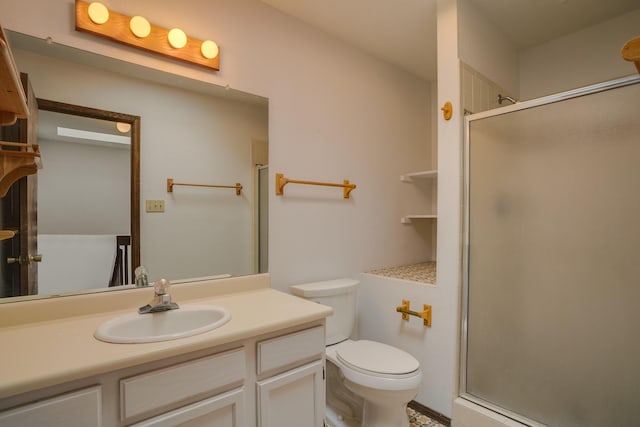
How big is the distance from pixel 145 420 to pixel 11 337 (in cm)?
55

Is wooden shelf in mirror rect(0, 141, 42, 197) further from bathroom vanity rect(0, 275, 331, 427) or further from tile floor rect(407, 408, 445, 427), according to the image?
tile floor rect(407, 408, 445, 427)

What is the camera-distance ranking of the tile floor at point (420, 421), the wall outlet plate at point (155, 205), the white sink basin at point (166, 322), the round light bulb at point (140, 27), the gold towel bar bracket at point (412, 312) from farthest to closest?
the gold towel bar bracket at point (412, 312)
the tile floor at point (420, 421)
the wall outlet plate at point (155, 205)
the round light bulb at point (140, 27)
the white sink basin at point (166, 322)

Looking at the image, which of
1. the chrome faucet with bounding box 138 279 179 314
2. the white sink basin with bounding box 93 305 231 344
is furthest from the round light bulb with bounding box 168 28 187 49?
the white sink basin with bounding box 93 305 231 344

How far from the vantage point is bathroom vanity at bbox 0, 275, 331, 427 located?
2.66 feet

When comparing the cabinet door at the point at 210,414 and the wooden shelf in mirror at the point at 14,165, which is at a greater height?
the wooden shelf in mirror at the point at 14,165

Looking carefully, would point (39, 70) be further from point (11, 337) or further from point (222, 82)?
point (11, 337)

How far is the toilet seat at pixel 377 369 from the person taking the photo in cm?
145

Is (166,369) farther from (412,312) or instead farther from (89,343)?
(412,312)

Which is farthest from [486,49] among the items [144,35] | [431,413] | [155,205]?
[431,413]

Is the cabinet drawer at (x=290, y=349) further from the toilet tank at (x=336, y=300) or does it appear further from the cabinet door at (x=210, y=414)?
the toilet tank at (x=336, y=300)

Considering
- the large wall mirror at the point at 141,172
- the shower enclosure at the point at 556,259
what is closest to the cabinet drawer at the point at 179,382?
the large wall mirror at the point at 141,172

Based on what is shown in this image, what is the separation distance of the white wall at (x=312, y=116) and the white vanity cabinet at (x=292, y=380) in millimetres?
616

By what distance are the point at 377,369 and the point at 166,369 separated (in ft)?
3.16

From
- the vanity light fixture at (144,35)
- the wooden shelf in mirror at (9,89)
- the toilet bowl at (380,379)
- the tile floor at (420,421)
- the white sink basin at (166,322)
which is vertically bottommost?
the tile floor at (420,421)
